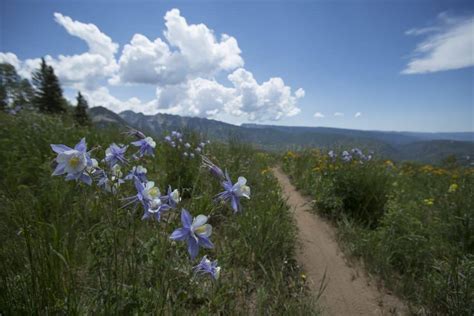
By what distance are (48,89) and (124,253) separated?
4344cm

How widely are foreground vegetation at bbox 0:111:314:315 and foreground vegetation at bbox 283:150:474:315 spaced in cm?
101

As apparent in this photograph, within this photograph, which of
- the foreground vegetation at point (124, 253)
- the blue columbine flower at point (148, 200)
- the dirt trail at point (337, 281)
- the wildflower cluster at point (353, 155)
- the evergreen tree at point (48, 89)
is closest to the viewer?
the blue columbine flower at point (148, 200)

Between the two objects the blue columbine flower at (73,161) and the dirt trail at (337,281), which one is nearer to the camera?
the blue columbine flower at (73,161)

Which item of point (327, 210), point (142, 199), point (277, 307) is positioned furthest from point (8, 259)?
point (327, 210)

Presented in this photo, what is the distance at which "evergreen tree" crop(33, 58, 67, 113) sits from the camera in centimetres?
3369

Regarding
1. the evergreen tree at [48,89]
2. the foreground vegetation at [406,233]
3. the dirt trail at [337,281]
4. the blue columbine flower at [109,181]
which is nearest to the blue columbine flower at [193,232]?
the blue columbine flower at [109,181]

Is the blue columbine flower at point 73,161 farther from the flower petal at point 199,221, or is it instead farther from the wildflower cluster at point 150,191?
the flower petal at point 199,221

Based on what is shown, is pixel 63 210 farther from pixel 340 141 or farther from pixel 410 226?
pixel 340 141

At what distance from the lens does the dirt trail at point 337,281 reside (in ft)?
7.18

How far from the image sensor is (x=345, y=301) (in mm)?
2262

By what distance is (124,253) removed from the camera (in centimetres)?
125

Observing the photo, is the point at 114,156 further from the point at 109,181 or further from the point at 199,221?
the point at 199,221

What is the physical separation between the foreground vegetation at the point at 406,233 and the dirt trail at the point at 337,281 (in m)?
0.17

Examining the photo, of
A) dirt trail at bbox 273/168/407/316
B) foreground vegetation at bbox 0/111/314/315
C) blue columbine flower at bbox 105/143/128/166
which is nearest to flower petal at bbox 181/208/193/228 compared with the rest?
foreground vegetation at bbox 0/111/314/315
